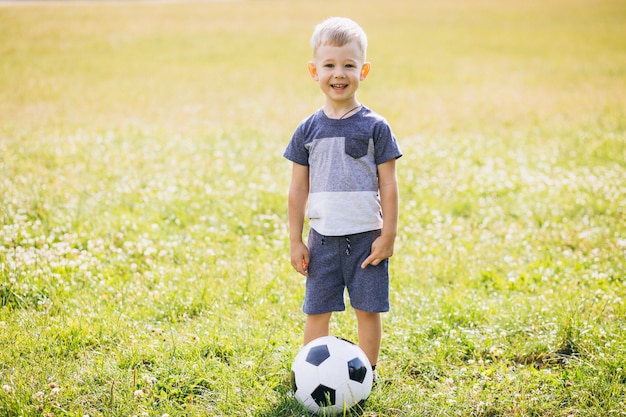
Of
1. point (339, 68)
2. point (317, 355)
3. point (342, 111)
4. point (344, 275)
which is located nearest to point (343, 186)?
point (342, 111)

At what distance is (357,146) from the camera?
4.25m

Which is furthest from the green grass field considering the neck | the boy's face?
the boy's face

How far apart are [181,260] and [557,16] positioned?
124ft

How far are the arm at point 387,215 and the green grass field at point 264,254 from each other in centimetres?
99

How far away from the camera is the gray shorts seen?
436cm

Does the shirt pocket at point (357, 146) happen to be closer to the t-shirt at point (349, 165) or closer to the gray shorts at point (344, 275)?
the t-shirt at point (349, 165)

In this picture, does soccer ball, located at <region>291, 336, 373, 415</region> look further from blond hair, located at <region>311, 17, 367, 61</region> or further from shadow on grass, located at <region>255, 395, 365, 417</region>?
blond hair, located at <region>311, 17, 367, 61</region>

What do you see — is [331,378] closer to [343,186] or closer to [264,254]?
[343,186]

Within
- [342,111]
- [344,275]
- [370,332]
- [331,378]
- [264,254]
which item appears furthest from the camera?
[264,254]

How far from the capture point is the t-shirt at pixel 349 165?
426 centimetres

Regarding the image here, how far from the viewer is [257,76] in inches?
829

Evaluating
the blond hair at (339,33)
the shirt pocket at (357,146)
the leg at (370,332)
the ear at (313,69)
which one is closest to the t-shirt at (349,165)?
the shirt pocket at (357,146)

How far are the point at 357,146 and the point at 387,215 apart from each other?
1.64ft

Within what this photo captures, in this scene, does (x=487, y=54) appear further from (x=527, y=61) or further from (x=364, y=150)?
(x=364, y=150)
